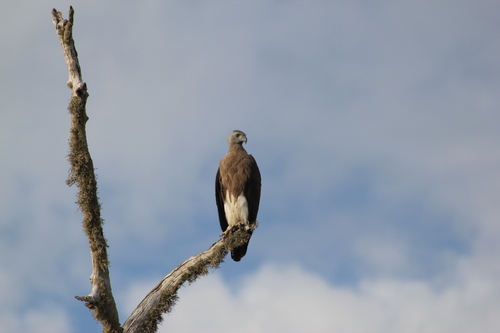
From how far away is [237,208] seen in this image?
8.70 metres

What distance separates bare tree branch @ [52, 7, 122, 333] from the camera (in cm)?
604

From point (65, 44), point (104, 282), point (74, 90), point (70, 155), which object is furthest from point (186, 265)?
point (65, 44)

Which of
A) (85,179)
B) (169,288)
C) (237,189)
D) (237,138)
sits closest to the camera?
(85,179)

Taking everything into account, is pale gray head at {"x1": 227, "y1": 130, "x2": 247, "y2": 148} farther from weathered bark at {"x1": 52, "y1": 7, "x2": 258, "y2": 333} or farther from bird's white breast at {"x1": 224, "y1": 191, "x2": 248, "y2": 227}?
weathered bark at {"x1": 52, "y1": 7, "x2": 258, "y2": 333}

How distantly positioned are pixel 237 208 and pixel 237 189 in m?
0.28

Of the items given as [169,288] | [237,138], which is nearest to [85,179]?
[169,288]

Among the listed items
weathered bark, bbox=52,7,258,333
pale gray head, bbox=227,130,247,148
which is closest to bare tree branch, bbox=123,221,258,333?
weathered bark, bbox=52,7,258,333

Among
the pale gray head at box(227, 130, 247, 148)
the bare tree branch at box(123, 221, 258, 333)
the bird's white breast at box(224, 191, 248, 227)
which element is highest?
the pale gray head at box(227, 130, 247, 148)

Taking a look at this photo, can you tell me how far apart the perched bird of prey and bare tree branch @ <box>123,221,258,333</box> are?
5.08ft

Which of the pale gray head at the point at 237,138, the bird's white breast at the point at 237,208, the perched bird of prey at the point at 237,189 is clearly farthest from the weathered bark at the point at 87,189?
the pale gray head at the point at 237,138

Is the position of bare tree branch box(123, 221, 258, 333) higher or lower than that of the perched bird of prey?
lower

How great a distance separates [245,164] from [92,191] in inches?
124

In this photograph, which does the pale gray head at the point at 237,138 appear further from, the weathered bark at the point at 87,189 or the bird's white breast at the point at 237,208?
the weathered bark at the point at 87,189

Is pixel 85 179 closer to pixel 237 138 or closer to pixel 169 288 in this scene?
→ pixel 169 288
